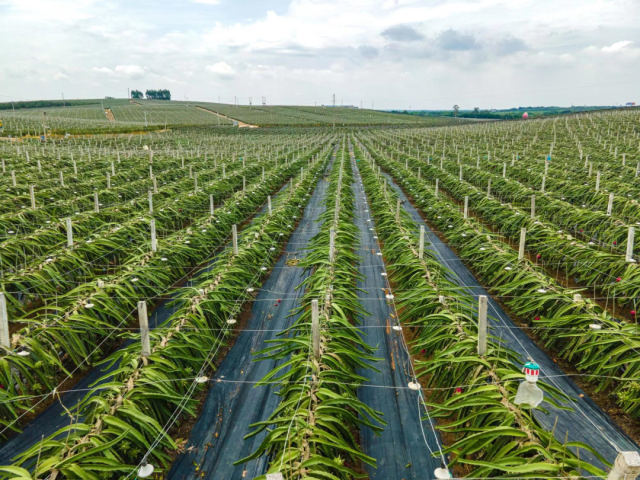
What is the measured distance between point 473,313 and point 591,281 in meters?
3.53

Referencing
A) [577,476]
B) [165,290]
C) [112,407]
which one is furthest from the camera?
[165,290]

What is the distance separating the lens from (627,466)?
87.6 inches

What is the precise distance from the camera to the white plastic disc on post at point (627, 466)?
221cm

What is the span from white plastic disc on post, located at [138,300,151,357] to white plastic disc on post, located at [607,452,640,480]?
13.7 ft

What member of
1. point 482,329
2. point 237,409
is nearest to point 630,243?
point 482,329

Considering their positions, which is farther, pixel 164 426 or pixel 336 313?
pixel 336 313

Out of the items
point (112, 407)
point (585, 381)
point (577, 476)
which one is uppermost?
point (577, 476)

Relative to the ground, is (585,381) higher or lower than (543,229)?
lower

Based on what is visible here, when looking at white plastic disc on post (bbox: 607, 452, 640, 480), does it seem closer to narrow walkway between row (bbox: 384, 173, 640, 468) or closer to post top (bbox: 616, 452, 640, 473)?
post top (bbox: 616, 452, 640, 473)

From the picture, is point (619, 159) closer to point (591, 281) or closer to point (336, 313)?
point (591, 281)

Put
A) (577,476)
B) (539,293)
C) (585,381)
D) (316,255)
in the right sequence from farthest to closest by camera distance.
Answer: (316,255) → (539,293) → (585,381) → (577,476)

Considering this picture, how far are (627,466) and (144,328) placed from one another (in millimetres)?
4335

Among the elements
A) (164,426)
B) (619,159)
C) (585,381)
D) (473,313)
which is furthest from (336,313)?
(619,159)

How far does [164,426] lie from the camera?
4.42 metres
